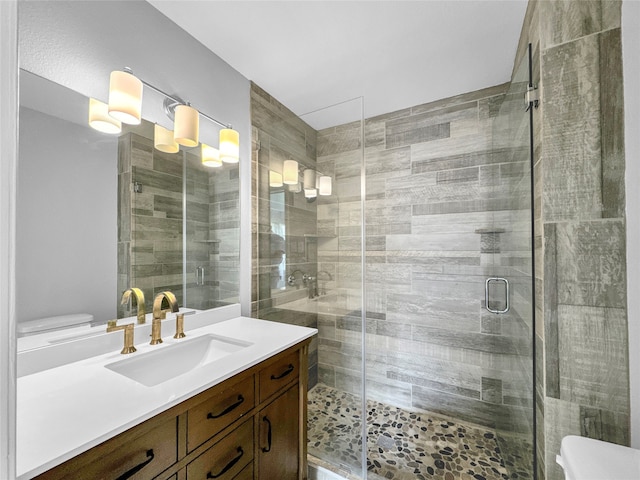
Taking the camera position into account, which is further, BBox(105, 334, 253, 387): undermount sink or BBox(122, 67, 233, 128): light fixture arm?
BBox(122, 67, 233, 128): light fixture arm

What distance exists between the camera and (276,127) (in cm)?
210

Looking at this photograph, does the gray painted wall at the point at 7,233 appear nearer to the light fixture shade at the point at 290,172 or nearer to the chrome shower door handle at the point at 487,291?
the light fixture shade at the point at 290,172

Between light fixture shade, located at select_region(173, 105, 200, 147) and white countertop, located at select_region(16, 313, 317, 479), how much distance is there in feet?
3.37

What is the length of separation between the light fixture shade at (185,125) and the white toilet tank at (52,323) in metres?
0.96

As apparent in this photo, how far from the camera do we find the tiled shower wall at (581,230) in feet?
3.07

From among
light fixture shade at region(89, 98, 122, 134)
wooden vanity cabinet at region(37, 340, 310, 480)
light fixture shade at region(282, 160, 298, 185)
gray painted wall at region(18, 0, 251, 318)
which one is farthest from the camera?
light fixture shade at region(282, 160, 298, 185)

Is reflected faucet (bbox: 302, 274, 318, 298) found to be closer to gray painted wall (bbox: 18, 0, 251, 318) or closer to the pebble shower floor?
gray painted wall (bbox: 18, 0, 251, 318)

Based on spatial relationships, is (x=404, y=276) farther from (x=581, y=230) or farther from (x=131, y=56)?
(x=131, y=56)

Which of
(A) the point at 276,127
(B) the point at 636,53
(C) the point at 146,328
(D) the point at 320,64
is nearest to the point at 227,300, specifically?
(C) the point at 146,328

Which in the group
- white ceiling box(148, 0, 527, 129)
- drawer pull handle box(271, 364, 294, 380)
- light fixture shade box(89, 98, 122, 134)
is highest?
white ceiling box(148, 0, 527, 129)

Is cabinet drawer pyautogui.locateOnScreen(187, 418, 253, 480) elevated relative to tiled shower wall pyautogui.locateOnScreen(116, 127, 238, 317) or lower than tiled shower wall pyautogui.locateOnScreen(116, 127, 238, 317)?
lower

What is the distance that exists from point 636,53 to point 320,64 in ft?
4.82

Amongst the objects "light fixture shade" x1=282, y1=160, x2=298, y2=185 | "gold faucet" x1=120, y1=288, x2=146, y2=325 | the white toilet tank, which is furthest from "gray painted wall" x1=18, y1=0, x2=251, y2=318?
the white toilet tank

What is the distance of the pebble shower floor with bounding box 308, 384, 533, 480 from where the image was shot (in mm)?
1655
